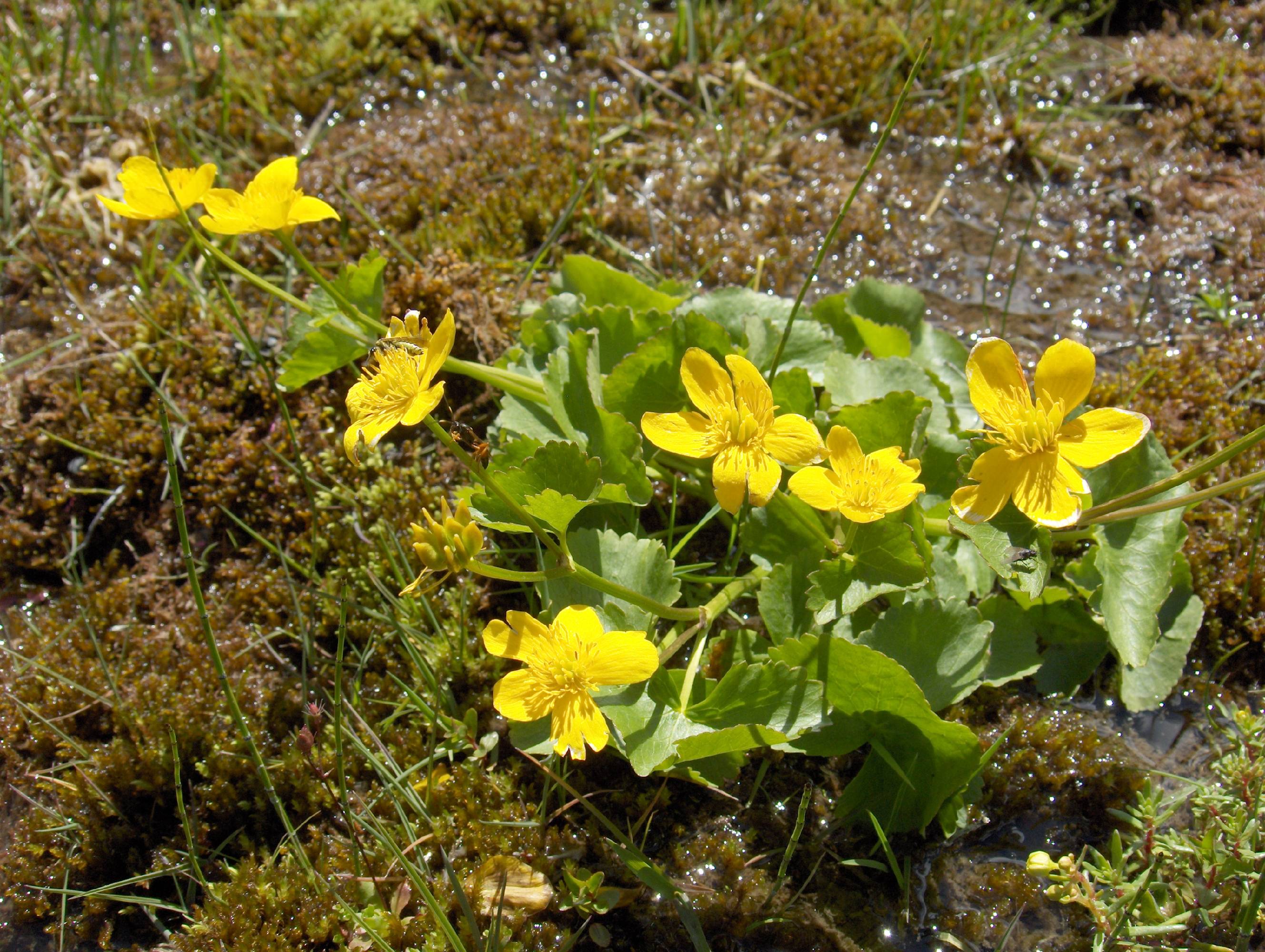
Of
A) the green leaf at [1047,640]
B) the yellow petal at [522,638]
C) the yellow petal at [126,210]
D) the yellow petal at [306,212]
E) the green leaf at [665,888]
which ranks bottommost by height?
the green leaf at [665,888]

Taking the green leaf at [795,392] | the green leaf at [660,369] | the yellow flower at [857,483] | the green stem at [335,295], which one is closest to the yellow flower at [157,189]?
the green stem at [335,295]

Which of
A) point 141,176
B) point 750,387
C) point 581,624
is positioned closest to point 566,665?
point 581,624

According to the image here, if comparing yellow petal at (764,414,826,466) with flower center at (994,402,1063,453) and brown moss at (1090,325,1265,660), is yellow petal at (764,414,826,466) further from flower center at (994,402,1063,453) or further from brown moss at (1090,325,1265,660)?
brown moss at (1090,325,1265,660)

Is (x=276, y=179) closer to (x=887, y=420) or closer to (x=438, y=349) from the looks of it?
(x=438, y=349)

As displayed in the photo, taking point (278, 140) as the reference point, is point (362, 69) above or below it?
above

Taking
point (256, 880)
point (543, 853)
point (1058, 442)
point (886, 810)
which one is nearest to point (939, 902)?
point (886, 810)

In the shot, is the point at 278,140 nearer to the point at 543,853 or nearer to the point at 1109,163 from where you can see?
the point at 543,853

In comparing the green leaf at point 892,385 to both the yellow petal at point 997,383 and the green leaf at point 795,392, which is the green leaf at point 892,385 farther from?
the yellow petal at point 997,383
